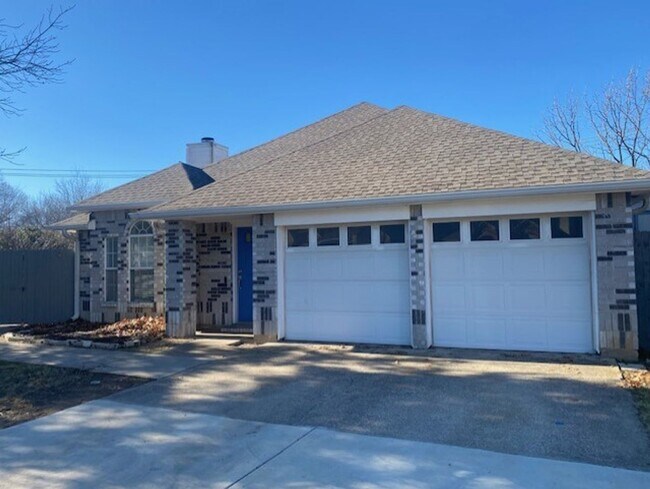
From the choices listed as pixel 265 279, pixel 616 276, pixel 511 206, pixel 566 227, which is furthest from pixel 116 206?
pixel 616 276

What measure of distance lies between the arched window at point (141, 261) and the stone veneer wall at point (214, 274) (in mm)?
1600

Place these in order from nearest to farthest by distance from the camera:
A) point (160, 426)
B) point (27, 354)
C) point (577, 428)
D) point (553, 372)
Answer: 1. point (577, 428)
2. point (160, 426)
3. point (553, 372)
4. point (27, 354)

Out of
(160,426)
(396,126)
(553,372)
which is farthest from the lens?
(396,126)

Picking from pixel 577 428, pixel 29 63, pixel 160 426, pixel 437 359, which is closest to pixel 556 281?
pixel 437 359

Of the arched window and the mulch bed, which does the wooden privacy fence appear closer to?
the mulch bed

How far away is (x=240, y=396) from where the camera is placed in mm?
6797

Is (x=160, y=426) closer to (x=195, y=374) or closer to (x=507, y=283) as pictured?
(x=195, y=374)

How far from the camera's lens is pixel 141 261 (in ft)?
44.8

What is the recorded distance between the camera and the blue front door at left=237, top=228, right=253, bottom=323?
12.6 meters

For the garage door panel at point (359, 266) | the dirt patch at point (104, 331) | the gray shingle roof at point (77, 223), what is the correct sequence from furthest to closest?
the gray shingle roof at point (77, 223), the dirt patch at point (104, 331), the garage door panel at point (359, 266)

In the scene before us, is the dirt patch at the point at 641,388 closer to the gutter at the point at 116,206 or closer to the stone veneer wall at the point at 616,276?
the stone veneer wall at the point at 616,276

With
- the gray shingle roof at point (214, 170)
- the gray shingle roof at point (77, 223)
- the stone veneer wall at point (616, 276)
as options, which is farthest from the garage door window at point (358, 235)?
the gray shingle roof at point (77, 223)

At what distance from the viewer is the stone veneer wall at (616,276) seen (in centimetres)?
840

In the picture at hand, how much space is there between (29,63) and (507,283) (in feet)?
29.8
